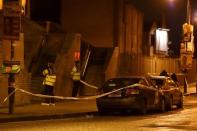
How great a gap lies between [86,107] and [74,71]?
3.36 metres

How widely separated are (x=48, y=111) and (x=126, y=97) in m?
2.93

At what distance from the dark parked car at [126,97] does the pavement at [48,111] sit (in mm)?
877

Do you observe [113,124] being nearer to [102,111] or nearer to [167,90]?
[102,111]

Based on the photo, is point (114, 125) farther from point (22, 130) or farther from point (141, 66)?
point (141, 66)

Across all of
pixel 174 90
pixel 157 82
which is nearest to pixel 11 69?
pixel 157 82

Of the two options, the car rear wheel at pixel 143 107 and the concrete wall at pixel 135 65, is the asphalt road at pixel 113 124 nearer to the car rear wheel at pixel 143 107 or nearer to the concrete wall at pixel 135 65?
the car rear wheel at pixel 143 107

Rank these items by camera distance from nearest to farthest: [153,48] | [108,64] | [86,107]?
[86,107] → [108,64] → [153,48]

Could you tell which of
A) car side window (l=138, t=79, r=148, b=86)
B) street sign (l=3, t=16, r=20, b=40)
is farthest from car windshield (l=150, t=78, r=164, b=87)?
street sign (l=3, t=16, r=20, b=40)

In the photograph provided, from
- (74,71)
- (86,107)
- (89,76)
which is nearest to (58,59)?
(74,71)

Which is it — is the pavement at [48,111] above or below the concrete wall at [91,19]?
below

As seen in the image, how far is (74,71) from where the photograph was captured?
2803 cm

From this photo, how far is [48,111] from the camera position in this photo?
22312 millimetres

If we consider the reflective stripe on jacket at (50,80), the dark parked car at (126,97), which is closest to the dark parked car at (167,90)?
the dark parked car at (126,97)

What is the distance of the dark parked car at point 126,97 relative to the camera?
22.2 meters
